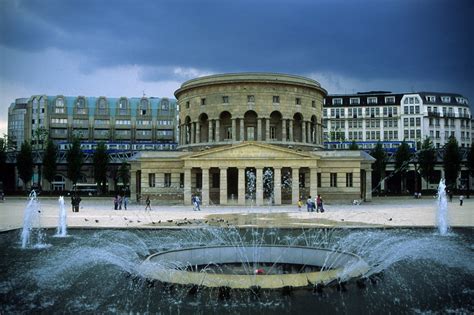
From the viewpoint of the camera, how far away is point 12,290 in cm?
1585

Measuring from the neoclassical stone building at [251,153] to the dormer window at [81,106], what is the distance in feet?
202

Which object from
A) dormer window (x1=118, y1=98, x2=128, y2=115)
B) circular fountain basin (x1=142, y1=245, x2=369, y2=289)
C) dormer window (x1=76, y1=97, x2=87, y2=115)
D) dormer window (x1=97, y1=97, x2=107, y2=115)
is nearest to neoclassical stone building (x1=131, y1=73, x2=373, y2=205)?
circular fountain basin (x1=142, y1=245, x2=369, y2=289)

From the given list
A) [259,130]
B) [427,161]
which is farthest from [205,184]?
[427,161]

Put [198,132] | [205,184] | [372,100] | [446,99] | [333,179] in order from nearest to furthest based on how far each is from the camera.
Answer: [205,184] → [333,179] → [198,132] → [446,99] → [372,100]

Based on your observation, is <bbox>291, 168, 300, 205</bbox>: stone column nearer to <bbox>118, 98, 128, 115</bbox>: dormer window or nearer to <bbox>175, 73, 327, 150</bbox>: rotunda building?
<bbox>175, 73, 327, 150</bbox>: rotunda building

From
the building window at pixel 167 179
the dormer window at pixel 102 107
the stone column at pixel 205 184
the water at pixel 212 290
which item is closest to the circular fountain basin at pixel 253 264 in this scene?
the water at pixel 212 290

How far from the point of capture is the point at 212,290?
14.8m

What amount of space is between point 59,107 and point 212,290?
396 feet

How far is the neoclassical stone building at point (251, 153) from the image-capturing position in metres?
56.5

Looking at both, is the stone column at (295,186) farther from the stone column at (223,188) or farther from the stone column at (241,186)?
the stone column at (223,188)

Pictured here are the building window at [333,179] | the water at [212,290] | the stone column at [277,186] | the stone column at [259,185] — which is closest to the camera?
the water at [212,290]

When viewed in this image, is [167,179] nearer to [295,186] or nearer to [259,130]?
[259,130]

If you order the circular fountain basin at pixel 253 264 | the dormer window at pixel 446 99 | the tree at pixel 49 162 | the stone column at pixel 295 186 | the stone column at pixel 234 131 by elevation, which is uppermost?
the dormer window at pixel 446 99

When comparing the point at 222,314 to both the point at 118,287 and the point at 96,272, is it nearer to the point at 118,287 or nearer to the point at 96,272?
the point at 118,287
